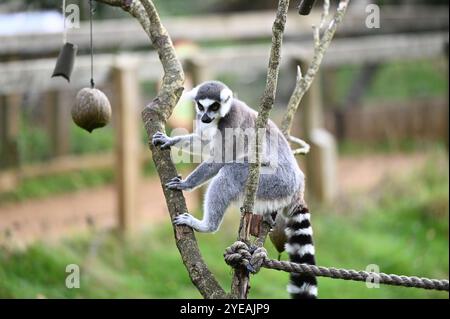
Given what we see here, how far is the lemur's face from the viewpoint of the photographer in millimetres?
4859

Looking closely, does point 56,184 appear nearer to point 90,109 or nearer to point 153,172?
point 153,172

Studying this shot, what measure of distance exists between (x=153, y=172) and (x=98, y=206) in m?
1.92

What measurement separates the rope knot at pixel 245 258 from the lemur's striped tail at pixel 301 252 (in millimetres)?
629

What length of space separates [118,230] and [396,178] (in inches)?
153

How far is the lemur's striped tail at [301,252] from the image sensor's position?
13.5ft

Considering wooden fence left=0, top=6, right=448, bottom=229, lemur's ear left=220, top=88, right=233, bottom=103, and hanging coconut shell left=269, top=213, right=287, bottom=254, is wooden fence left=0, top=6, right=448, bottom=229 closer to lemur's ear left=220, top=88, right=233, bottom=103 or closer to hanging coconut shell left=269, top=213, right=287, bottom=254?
lemur's ear left=220, top=88, right=233, bottom=103

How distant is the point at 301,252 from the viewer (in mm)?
4184

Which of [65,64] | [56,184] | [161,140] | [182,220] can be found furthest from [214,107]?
[56,184]

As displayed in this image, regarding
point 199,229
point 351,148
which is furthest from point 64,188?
point 199,229

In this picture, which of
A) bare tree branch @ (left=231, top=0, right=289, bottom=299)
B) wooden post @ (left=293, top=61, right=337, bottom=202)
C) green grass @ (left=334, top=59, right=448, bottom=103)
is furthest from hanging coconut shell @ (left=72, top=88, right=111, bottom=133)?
green grass @ (left=334, top=59, right=448, bottom=103)

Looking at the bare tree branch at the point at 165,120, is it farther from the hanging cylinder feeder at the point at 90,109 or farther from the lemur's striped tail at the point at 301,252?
the lemur's striped tail at the point at 301,252

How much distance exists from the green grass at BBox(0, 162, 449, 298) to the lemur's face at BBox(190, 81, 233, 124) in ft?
6.95

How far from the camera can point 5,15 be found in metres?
8.84
